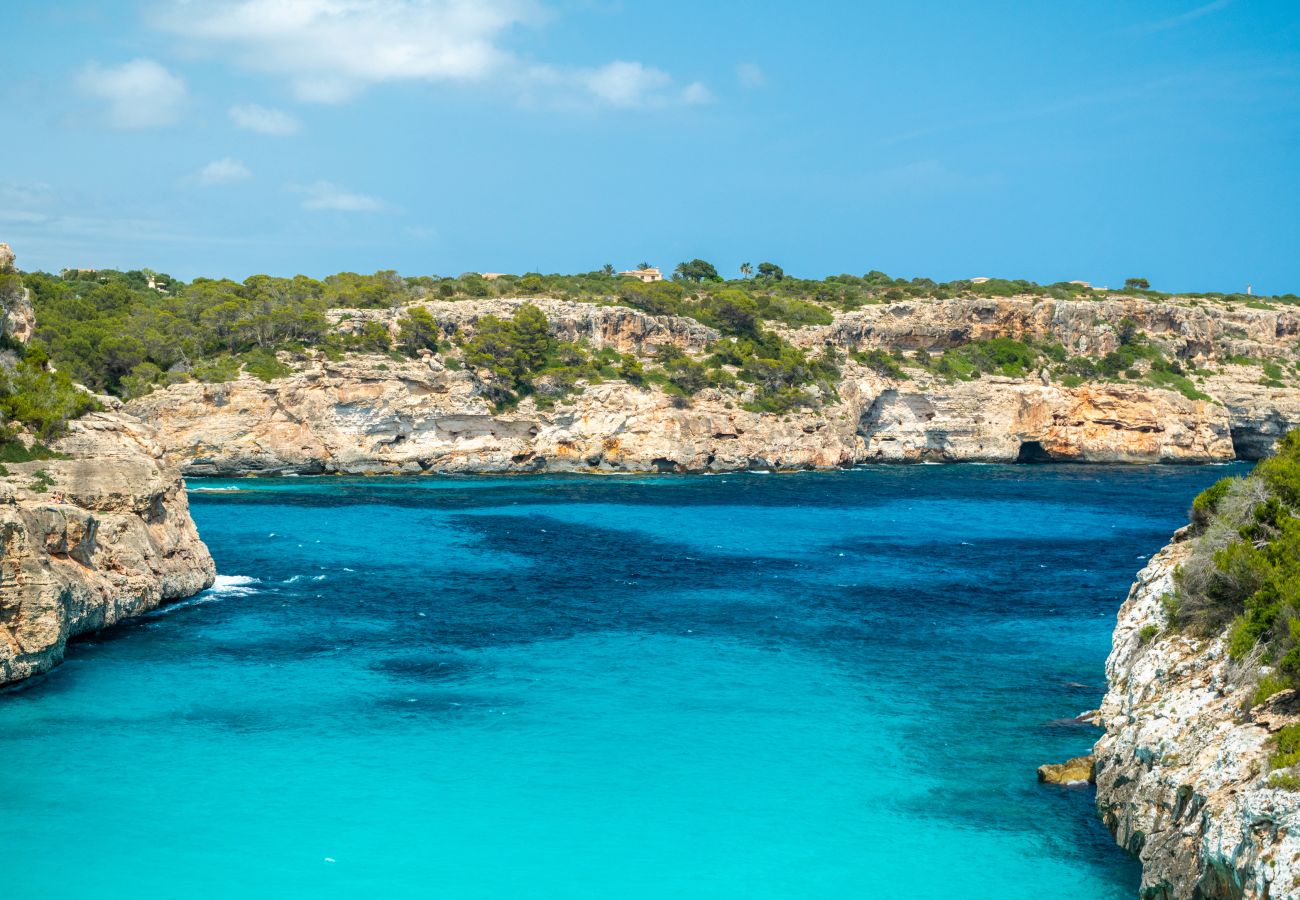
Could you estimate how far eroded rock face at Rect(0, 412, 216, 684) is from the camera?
21734mm

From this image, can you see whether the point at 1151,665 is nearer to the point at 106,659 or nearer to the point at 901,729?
the point at 901,729

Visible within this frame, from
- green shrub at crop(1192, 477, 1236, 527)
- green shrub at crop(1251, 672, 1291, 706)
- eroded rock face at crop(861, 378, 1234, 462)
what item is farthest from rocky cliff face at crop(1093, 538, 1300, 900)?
eroded rock face at crop(861, 378, 1234, 462)

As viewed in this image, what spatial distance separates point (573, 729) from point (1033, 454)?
6682 cm

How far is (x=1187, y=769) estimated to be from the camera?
1321cm

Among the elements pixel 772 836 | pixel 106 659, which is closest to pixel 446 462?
pixel 106 659

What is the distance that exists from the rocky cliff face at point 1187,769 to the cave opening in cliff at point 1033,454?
62.6 metres

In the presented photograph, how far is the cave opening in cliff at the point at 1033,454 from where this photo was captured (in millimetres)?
78000

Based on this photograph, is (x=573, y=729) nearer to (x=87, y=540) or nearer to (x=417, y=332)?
(x=87, y=540)

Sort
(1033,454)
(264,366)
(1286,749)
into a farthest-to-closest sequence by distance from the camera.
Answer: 1. (1033,454)
2. (264,366)
3. (1286,749)

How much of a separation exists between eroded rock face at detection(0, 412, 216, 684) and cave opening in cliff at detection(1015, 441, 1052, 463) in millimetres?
62656

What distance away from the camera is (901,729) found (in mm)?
20984

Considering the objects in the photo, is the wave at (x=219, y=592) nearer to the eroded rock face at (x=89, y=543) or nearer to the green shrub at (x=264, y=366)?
the eroded rock face at (x=89, y=543)

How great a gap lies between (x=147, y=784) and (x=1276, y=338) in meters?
95.5

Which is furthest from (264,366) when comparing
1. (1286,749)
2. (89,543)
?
(1286,749)
